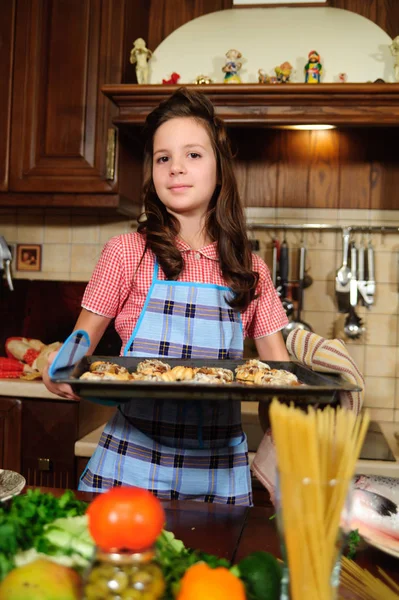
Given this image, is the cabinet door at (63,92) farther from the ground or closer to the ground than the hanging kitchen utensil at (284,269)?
farther from the ground

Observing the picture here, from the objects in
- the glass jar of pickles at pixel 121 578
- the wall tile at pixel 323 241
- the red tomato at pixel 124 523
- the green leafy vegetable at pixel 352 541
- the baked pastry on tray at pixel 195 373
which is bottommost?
the green leafy vegetable at pixel 352 541

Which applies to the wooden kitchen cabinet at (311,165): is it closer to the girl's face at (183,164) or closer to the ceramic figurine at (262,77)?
the ceramic figurine at (262,77)

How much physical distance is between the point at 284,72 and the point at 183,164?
1.07 meters

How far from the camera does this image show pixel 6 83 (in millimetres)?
2232

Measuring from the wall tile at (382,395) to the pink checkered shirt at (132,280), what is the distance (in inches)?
44.2

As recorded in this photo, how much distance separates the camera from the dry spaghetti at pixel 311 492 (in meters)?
0.50

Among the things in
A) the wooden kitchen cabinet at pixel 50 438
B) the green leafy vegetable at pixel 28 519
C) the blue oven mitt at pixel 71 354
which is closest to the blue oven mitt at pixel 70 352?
the blue oven mitt at pixel 71 354

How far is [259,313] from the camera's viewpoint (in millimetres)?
1307

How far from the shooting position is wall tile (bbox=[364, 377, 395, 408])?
2289mm

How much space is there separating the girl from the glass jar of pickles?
2.17 feet

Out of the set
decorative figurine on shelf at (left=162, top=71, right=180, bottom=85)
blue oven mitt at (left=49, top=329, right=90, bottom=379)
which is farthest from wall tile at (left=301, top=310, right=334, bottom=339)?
blue oven mitt at (left=49, top=329, right=90, bottom=379)

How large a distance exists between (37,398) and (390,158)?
148 centimetres

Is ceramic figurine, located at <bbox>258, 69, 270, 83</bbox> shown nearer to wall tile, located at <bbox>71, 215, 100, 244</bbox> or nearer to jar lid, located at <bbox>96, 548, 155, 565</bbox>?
wall tile, located at <bbox>71, 215, 100, 244</bbox>

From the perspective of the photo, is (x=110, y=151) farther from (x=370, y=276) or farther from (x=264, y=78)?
(x=370, y=276)
